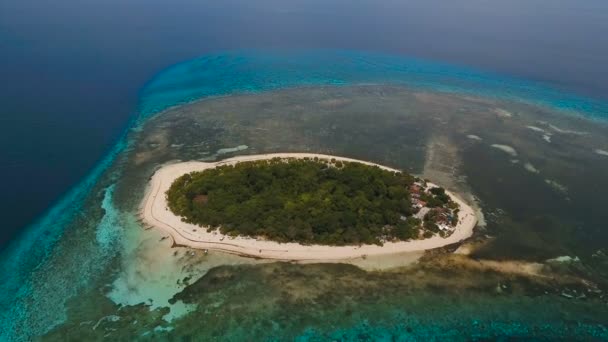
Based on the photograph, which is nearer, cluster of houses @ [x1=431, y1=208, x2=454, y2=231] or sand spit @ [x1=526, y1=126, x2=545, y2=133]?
cluster of houses @ [x1=431, y1=208, x2=454, y2=231]

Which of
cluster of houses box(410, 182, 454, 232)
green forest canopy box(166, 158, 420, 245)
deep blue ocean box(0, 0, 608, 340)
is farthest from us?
deep blue ocean box(0, 0, 608, 340)

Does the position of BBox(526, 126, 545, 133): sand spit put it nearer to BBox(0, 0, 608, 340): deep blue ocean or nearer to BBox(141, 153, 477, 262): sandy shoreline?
BBox(0, 0, 608, 340): deep blue ocean

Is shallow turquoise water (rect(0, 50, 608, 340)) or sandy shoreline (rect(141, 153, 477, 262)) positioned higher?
shallow turquoise water (rect(0, 50, 608, 340))

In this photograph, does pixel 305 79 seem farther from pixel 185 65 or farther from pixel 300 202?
pixel 300 202

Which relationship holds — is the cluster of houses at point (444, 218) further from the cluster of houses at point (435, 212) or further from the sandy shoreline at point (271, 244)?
the sandy shoreline at point (271, 244)

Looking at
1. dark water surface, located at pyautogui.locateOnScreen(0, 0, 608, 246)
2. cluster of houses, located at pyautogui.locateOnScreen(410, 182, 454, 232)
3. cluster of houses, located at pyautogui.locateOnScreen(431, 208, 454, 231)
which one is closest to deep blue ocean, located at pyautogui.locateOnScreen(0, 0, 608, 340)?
dark water surface, located at pyautogui.locateOnScreen(0, 0, 608, 246)

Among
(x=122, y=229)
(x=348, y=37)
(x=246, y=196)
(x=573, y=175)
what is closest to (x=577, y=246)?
(x=573, y=175)
